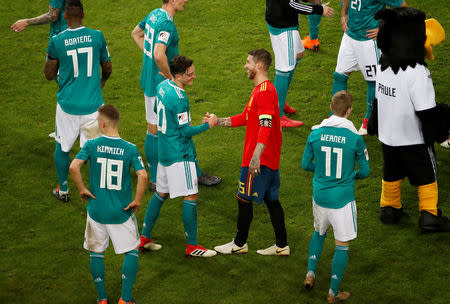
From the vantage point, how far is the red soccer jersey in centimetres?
509

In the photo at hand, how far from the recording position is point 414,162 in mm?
5781

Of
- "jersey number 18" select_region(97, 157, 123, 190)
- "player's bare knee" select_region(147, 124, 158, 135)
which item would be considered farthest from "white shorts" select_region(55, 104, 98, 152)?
"jersey number 18" select_region(97, 157, 123, 190)

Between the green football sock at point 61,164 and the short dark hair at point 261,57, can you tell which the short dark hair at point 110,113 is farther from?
the green football sock at point 61,164

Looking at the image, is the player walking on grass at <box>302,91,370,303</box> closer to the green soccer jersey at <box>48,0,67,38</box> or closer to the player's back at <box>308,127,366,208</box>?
the player's back at <box>308,127,366,208</box>

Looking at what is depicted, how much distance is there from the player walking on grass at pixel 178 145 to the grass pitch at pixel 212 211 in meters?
0.42

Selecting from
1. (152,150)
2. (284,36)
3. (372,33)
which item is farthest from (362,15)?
(152,150)

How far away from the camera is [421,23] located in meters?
5.54

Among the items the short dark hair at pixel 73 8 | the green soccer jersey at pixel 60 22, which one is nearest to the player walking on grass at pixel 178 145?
the short dark hair at pixel 73 8

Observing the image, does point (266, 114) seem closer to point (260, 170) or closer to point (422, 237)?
point (260, 170)

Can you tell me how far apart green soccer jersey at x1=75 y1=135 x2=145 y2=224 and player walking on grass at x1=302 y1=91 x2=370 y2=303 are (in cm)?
141

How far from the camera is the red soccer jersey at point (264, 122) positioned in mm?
5086

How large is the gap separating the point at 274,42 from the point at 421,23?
2449 millimetres

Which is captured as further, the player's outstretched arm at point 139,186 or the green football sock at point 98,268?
the green football sock at point 98,268

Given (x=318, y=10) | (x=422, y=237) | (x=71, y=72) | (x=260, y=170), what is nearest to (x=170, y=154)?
(x=260, y=170)
